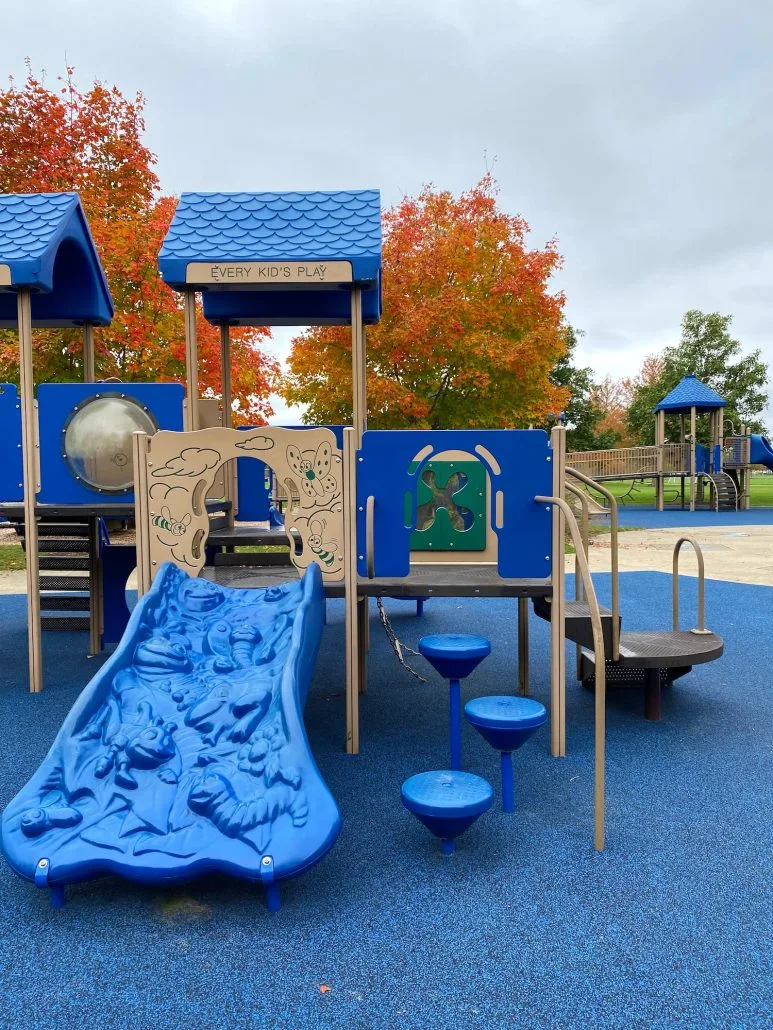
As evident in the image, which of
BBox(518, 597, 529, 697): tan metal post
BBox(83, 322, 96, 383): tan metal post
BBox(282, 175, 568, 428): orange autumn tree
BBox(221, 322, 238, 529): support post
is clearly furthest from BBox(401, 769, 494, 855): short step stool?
BBox(282, 175, 568, 428): orange autumn tree

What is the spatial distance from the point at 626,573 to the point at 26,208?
9196 millimetres

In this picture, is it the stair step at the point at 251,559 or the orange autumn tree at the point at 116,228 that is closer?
the stair step at the point at 251,559

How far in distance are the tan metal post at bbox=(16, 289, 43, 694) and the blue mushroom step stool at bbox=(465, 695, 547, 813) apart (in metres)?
3.84

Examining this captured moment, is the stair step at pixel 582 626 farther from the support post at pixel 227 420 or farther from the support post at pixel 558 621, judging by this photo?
the support post at pixel 227 420

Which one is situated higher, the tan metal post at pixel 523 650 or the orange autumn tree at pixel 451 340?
the orange autumn tree at pixel 451 340

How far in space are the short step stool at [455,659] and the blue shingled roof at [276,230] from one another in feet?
9.68

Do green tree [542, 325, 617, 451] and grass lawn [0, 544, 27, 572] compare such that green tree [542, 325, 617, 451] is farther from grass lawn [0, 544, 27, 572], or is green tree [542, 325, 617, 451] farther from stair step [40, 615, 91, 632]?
stair step [40, 615, 91, 632]

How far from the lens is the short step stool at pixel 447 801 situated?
9.87 feet

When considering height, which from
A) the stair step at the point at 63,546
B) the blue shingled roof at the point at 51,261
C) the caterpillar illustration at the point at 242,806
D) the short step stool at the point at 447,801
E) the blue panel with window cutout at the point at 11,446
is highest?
the blue shingled roof at the point at 51,261

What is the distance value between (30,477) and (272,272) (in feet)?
8.04

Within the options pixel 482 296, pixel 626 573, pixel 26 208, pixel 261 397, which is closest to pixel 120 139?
pixel 261 397

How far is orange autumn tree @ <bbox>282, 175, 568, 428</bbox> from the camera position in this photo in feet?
49.5

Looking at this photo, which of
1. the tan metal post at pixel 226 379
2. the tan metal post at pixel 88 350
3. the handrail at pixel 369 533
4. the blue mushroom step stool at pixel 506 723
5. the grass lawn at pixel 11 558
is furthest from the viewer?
the grass lawn at pixel 11 558

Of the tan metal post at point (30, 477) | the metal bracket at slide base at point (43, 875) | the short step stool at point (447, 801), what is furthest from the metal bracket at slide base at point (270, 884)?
the tan metal post at point (30, 477)
